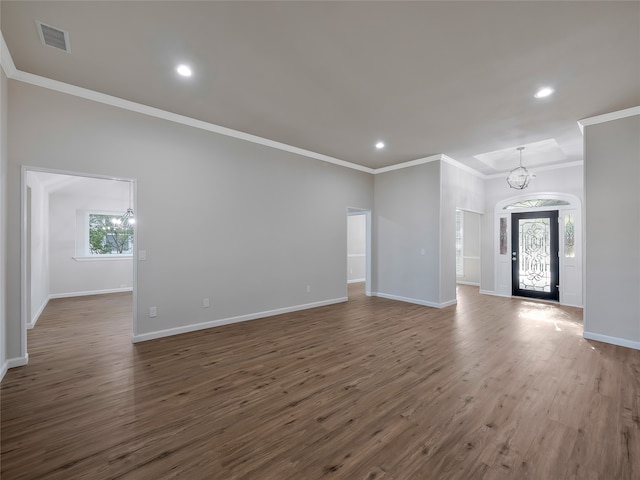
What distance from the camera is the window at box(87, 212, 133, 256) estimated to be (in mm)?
7605

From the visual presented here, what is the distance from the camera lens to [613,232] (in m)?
3.89

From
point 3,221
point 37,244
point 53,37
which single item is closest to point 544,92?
point 53,37

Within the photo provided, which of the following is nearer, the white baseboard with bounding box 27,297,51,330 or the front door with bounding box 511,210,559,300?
the white baseboard with bounding box 27,297,51,330

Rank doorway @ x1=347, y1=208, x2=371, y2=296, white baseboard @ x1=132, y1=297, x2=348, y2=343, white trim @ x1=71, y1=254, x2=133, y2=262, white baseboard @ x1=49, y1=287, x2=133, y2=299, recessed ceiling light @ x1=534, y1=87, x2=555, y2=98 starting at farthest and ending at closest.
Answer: doorway @ x1=347, y1=208, x2=371, y2=296 → white trim @ x1=71, y1=254, x2=133, y2=262 → white baseboard @ x1=49, y1=287, x2=133, y2=299 → white baseboard @ x1=132, y1=297, x2=348, y2=343 → recessed ceiling light @ x1=534, y1=87, x2=555, y2=98

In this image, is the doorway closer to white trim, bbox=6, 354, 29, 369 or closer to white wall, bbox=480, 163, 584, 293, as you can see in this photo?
white wall, bbox=480, 163, 584, 293

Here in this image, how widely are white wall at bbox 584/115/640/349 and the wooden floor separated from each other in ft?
1.47

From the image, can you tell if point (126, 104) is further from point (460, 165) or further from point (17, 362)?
point (460, 165)

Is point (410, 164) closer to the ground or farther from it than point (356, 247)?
farther from it

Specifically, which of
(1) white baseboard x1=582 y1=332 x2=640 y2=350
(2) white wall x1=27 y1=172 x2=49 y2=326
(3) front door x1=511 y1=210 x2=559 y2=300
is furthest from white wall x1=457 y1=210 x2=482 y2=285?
(2) white wall x1=27 y1=172 x2=49 y2=326

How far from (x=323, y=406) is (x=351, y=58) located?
10.5 ft

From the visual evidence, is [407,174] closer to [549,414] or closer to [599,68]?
[599,68]

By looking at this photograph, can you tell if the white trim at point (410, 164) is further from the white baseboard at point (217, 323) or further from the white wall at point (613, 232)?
the white baseboard at point (217, 323)

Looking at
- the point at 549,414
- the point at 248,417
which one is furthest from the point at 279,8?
the point at 549,414

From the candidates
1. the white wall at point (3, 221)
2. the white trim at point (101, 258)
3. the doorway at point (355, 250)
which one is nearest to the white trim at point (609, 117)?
the doorway at point (355, 250)
